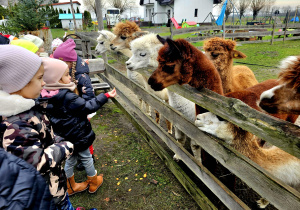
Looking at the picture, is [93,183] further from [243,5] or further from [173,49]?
[243,5]

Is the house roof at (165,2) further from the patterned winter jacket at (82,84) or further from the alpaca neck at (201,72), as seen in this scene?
the alpaca neck at (201,72)

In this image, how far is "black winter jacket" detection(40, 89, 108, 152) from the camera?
1959mm

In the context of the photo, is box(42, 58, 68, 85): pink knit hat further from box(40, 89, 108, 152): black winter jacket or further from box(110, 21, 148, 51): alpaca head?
box(110, 21, 148, 51): alpaca head

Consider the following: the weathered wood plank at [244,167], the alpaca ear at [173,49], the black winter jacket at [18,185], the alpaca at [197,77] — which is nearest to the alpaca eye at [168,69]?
the alpaca at [197,77]

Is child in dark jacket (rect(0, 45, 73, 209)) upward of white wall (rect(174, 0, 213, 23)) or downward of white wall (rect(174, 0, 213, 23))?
downward

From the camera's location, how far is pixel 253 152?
1696mm

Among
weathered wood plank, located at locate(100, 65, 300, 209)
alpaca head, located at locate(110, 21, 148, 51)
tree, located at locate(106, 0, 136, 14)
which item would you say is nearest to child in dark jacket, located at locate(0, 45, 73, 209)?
weathered wood plank, located at locate(100, 65, 300, 209)

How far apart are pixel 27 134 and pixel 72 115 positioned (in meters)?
0.94

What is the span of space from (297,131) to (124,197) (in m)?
2.16

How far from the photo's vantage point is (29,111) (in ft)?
4.31

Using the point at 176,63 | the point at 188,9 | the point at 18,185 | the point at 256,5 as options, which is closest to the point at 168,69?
the point at 176,63

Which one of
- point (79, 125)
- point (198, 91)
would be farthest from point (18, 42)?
point (198, 91)

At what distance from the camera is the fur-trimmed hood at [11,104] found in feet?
3.75

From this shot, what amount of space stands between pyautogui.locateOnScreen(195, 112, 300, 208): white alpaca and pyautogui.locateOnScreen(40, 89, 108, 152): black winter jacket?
1222 millimetres
